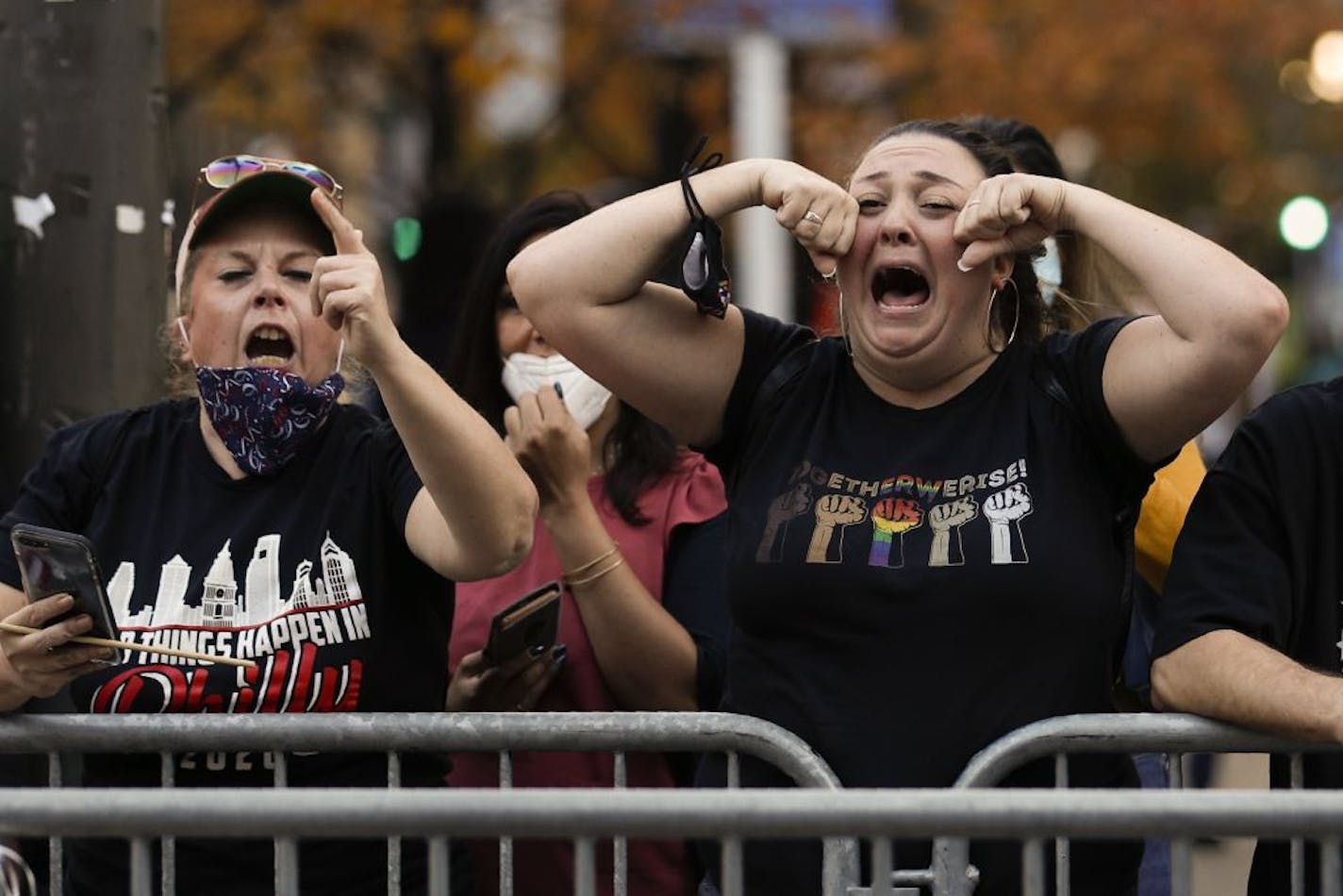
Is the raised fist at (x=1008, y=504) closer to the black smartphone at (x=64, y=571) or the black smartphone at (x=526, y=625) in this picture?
the black smartphone at (x=526, y=625)

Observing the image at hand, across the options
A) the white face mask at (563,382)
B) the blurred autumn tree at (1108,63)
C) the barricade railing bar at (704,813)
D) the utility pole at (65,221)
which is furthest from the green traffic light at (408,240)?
the blurred autumn tree at (1108,63)

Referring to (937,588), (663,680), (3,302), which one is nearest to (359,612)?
(663,680)

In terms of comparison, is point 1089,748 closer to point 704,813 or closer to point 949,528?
point 949,528

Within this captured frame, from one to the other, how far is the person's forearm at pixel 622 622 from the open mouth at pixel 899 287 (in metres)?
0.83

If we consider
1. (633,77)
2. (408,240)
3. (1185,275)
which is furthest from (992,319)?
(633,77)

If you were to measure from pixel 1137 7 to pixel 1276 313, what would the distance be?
44.0ft

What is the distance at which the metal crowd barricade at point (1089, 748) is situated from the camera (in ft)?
11.6

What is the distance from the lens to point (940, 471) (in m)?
3.79

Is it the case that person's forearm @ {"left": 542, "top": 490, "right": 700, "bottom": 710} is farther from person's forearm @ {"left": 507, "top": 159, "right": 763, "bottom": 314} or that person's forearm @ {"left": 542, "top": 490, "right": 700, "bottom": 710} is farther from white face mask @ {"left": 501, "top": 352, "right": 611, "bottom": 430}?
person's forearm @ {"left": 507, "top": 159, "right": 763, "bottom": 314}

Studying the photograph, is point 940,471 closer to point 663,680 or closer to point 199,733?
point 663,680

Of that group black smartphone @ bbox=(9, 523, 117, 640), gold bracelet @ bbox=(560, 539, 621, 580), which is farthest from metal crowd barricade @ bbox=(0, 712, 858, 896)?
gold bracelet @ bbox=(560, 539, 621, 580)

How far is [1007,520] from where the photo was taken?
371 centimetres

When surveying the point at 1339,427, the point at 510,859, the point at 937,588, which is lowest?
the point at 510,859

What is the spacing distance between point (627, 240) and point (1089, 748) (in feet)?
4.03
